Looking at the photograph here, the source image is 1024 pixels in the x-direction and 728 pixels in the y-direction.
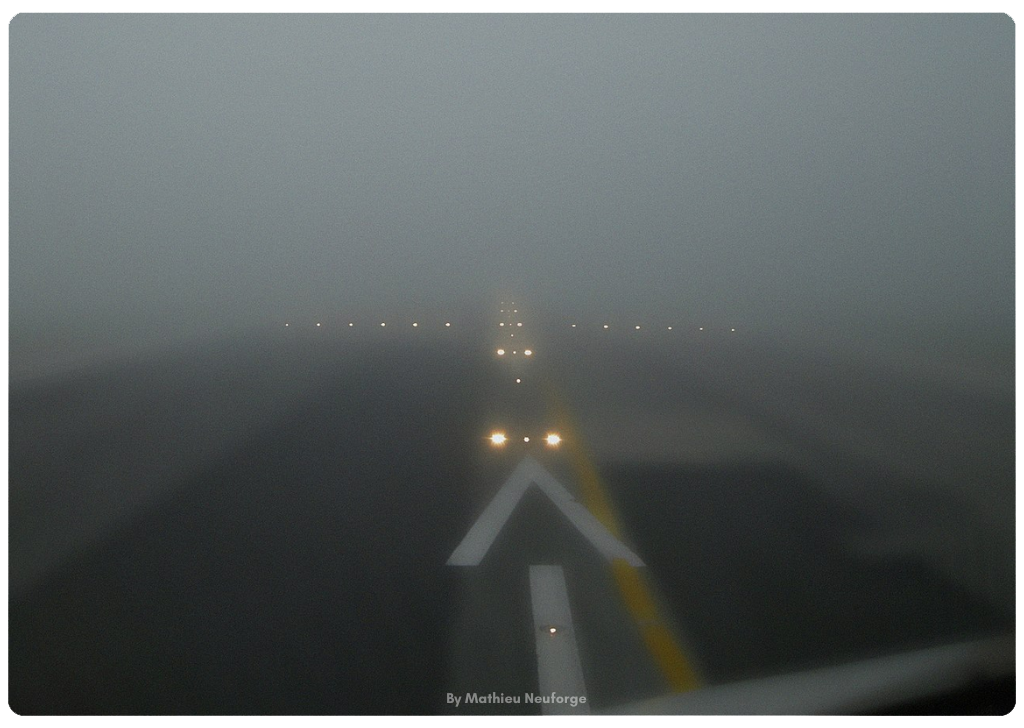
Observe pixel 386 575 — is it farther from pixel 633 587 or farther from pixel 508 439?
pixel 508 439

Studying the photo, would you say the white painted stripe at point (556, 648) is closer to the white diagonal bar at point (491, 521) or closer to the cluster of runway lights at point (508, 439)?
the white diagonal bar at point (491, 521)

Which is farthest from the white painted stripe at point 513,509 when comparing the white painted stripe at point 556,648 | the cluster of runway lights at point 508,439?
the white painted stripe at point 556,648

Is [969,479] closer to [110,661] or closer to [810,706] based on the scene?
[810,706]

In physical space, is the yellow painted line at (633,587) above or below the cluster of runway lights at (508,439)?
below

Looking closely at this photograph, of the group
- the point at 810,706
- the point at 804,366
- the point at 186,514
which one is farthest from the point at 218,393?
the point at 810,706

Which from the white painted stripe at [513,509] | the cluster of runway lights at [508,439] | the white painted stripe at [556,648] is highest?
the cluster of runway lights at [508,439]

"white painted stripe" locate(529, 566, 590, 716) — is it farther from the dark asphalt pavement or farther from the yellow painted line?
the yellow painted line
